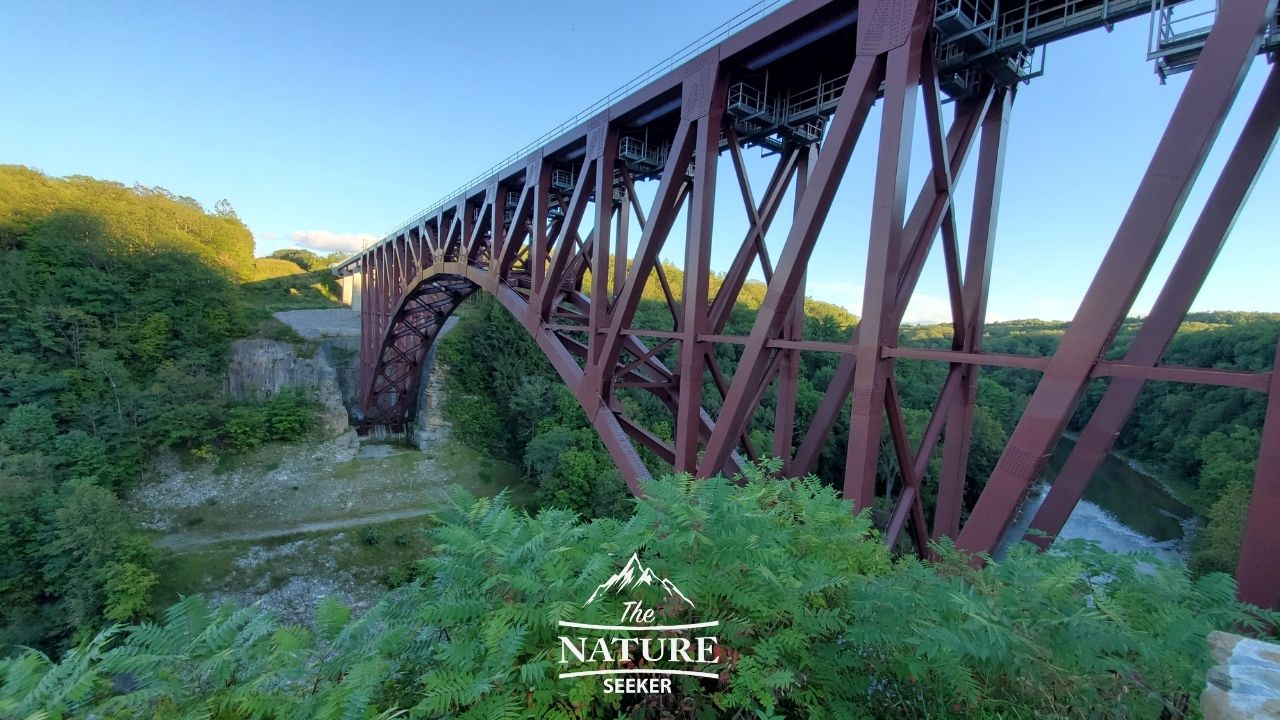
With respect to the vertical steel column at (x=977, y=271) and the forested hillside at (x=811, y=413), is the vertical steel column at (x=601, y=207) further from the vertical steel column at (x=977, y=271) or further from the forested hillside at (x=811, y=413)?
the forested hillside at (x=811, y=413)

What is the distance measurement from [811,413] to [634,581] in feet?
89.8

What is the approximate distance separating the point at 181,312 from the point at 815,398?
3285cm

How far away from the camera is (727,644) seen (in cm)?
216

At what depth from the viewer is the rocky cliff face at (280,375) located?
74.9 feet

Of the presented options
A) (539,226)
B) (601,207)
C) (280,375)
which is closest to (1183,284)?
(601,207)

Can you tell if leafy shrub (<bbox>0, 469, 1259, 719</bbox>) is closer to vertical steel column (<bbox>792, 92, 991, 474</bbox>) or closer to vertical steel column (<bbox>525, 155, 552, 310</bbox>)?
vertical steel column (<bbox>792, 92, 991, 474</bbox>)

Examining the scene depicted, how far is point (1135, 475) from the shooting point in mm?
28047

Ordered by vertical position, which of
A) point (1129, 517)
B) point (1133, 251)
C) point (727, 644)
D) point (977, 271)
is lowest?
point (1129, 517)

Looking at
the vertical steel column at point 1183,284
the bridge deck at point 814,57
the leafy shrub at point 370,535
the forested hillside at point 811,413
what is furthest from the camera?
the forested hillside at point 811,413

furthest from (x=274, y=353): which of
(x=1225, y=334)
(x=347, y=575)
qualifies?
(x=1225, y=334)

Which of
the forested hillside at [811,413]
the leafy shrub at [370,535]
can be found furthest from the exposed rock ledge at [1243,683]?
the leafy shrub at [370,535]

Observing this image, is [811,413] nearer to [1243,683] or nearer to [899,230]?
[899,230]

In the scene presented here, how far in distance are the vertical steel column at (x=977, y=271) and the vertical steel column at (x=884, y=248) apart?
3.55 ft

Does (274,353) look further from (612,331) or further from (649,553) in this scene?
(649,553)
